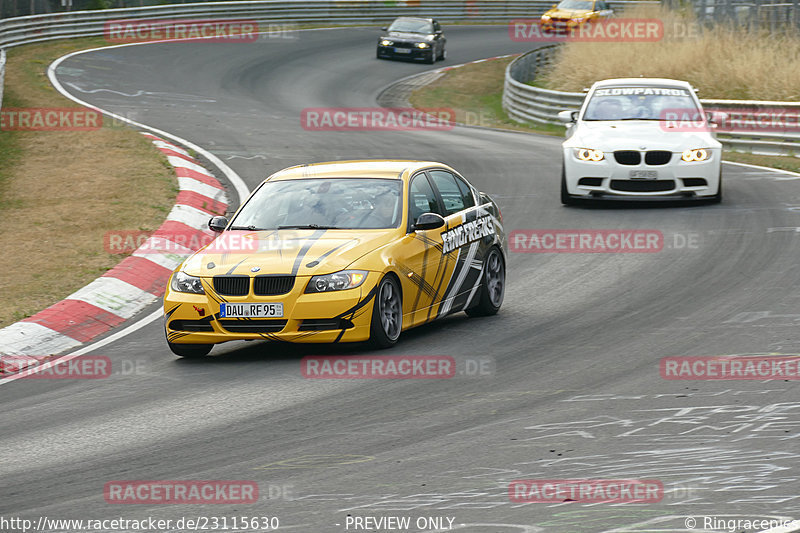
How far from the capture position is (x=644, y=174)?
1730 cm

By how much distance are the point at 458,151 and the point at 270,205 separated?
1286cm

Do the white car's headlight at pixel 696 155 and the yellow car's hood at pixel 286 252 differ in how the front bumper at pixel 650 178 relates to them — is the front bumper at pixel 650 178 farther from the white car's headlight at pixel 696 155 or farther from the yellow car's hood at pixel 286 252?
the yellow car's hood at pixel 286 252

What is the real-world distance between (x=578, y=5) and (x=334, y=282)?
145 feet

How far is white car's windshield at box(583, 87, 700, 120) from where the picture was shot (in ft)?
60.6

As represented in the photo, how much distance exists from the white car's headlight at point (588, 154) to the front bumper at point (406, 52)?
26.1 meters

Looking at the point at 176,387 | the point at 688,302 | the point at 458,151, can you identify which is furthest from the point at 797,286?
the point at 458,151

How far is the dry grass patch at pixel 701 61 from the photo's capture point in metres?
30.3

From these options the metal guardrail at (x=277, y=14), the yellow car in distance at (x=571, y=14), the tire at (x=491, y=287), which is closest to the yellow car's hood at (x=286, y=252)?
the tire at (x=491, y=287)

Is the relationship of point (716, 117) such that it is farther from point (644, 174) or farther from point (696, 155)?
point (644, 174)

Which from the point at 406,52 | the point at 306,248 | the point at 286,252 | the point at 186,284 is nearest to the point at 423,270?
the point at 306,248

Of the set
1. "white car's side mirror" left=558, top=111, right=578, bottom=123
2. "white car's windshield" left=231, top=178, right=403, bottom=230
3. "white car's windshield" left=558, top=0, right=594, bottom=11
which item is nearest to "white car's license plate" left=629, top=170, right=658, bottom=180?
"white car's side mirror" left=558, top=111, right=578, bottom=123

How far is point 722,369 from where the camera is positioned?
29.3 ft

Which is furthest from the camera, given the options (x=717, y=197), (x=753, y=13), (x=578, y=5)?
(x=578, y=5)

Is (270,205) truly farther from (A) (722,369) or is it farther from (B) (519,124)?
(B) (519,124)
